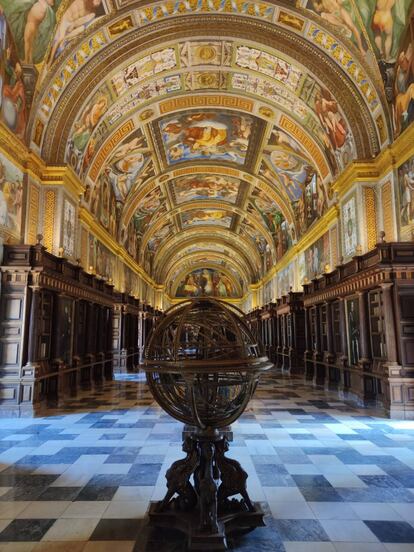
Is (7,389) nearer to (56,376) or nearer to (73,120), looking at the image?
(56,376)

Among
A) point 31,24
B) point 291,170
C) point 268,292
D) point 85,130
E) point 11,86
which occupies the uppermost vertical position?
point 291,170

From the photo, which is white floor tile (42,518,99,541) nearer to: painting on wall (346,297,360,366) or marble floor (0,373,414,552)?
marble floor (0,373,414,552)

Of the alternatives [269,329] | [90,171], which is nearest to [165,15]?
[90,171]

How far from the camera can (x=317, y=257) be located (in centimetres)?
1745

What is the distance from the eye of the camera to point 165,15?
1187 cm

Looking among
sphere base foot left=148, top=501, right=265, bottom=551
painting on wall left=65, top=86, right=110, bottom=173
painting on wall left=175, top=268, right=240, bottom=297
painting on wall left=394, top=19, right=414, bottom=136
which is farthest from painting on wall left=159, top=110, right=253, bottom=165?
painting on wall left=175, top=268, right=240, bottom=297

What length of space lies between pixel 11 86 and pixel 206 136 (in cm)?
1041

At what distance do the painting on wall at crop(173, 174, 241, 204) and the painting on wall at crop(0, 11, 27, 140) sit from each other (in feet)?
43.5

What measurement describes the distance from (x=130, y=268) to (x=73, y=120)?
1297cm

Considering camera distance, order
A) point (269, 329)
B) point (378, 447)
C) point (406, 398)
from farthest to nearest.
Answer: point (269, 329)
point (406, 398)
point (378, 447)

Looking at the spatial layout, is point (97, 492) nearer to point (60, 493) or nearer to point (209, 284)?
point (60, 493)

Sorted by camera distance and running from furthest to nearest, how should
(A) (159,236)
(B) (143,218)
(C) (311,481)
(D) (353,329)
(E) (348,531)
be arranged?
(A) (159,236) < (B) (143,218) < (D) (353,329) < (C) (311,481) < (E) (348,531)

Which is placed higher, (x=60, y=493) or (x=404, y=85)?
(x=404, y=85)

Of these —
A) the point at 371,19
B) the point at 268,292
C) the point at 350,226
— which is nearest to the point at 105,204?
the point at 350,226
